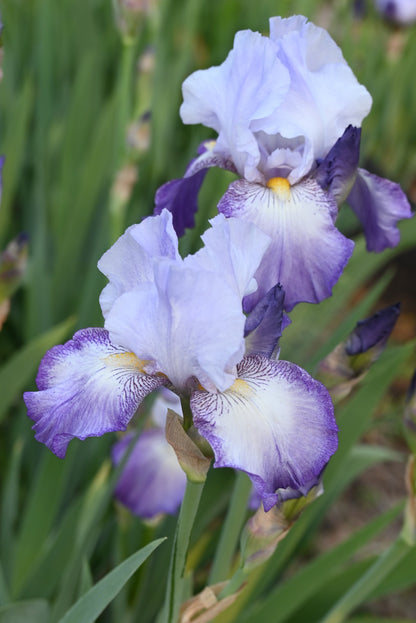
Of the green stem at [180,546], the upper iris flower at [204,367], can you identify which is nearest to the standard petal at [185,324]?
the upper iris flower at [204,367]

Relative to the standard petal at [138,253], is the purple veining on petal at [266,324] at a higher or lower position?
lower

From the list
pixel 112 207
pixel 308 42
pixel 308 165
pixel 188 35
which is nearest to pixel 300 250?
pixel 308 165

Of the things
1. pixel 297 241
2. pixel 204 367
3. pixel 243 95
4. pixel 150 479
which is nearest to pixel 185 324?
pixel 204 367

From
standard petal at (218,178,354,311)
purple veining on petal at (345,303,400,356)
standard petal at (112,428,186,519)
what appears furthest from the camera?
standard petal at (112,428,186,519)

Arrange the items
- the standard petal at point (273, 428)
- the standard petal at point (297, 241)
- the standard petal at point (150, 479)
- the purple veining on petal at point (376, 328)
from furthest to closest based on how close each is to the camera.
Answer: the standard petal at point (150, 479)
the purple veining on petal at point (376, 328)
the standard petal at point (297, 241)
the standard petal at point (273, 428)

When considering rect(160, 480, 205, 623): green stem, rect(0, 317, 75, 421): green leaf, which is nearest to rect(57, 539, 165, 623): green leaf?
rect(160, 480, 205, 623): green stem

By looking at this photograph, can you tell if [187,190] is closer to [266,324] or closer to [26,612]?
[266,324]

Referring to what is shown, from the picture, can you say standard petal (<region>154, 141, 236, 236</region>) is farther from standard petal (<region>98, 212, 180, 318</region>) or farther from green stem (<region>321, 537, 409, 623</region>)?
green stem (<region>321, 537, 409, 623</region>)

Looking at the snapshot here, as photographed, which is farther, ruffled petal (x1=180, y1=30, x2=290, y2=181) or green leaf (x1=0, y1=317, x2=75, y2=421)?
green leaf (x1=0, y1=317, x2=75, y2=421)

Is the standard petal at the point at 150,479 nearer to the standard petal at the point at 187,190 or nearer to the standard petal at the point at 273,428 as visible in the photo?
the standard petal at the point at 187,190
